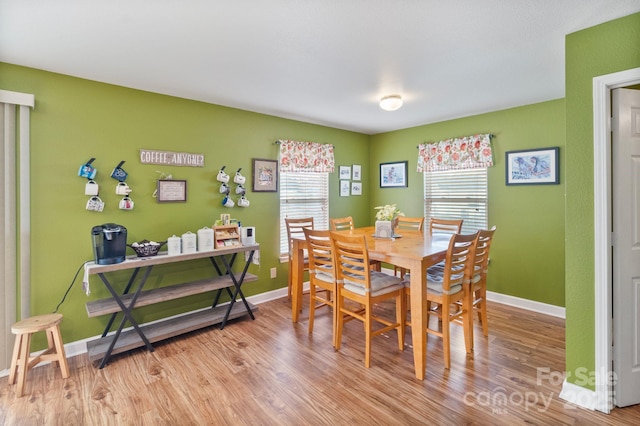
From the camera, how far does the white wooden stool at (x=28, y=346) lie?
214 cm

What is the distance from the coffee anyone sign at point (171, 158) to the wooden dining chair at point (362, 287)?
1804mm

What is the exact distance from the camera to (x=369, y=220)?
5.31 m

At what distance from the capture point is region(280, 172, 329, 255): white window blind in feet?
13.6

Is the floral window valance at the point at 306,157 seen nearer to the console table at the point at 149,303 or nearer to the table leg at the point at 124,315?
the console table at the point at 149,303

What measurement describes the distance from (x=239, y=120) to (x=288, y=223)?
1400mm

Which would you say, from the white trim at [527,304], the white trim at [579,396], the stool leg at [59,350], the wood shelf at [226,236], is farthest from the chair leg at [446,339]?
the stool leg at [59,350]

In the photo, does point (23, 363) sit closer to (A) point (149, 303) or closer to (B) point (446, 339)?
(A) point (149, 303)

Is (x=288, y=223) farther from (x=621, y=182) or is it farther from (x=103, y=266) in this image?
(x=621, y=182)

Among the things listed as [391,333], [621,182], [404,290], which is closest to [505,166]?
[621,182]

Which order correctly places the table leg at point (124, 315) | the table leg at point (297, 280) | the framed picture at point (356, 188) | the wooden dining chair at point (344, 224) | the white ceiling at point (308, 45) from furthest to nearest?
the framed picture at point (356, 188) → the wooden dining chair at point (344, 224) → the table leg at point (297, 280) → the table leg at point (124, 315) → the white ceiling at point (308, 45)

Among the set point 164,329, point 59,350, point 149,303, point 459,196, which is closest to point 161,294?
point 149,303

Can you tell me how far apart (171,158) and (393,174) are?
3.25m

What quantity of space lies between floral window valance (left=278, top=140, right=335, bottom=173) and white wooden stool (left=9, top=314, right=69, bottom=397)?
2.75 m

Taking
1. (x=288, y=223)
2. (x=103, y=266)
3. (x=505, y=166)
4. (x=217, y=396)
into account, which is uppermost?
(x=505, y=166)
